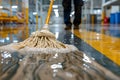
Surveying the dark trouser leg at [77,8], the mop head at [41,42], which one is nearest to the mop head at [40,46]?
the mop head at [41,42]

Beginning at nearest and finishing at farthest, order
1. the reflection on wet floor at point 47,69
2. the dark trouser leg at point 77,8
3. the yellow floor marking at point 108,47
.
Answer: the reflection on wet floor at point 47,69 → the yellow floor marking at point 108,47 → the dark trouser leg at point 77,8

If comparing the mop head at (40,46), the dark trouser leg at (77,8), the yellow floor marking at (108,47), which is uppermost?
the dark trouser leg at (77,8)

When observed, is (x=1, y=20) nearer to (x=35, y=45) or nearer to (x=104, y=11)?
(x=104, y=11)

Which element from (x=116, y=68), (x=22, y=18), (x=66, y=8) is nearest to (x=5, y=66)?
(x=116, y=68)

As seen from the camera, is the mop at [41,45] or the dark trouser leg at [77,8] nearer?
the mop at [41,45]

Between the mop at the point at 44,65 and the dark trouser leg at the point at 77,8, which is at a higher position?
the dark trouser leg at the point at 77,8

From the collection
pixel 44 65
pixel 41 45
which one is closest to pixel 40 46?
pixel 41 45

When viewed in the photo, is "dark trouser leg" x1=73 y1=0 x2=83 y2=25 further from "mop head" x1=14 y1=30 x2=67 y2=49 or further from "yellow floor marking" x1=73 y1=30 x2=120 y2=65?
"mop head" x1=14 y1=30 x2=67 y2=49

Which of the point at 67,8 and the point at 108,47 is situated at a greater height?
the point at 67,8

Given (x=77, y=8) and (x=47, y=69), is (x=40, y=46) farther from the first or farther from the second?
(x=77, y=8)

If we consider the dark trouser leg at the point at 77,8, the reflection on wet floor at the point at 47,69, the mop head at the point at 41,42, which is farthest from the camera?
the dark trouser leg at the point at 77,8

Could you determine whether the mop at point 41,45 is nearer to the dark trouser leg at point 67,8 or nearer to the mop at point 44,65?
the mop at point 44,65

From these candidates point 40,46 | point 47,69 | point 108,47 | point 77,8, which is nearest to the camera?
point 47,69

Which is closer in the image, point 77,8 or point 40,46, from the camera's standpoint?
point 40,46
